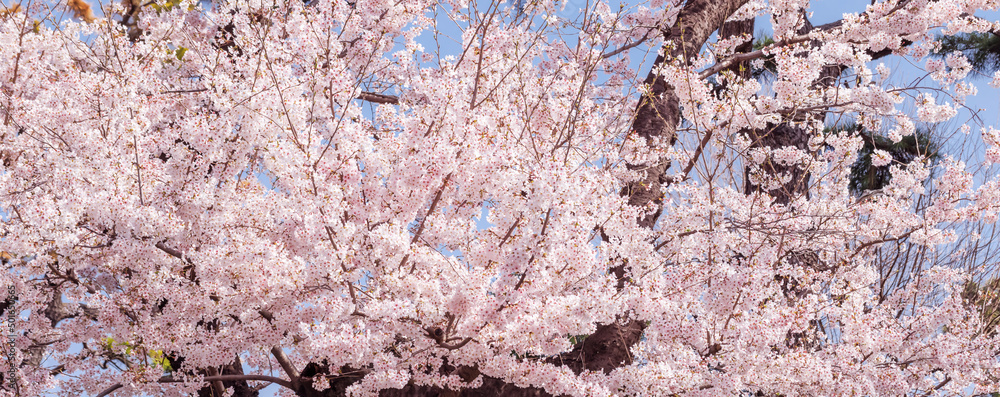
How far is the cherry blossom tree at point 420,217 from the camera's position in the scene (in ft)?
13.4

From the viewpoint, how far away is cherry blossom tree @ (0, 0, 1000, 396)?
4078 mm

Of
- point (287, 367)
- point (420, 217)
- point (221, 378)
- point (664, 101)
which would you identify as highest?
point (664, 101)

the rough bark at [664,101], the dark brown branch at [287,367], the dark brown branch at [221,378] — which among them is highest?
the rough bark at [664,101]

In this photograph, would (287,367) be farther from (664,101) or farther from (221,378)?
(664,101)

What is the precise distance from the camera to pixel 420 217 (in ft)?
18.3

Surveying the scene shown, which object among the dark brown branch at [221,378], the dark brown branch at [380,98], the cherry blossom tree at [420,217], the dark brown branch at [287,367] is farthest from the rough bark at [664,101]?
the dark brown branch at [221,378]

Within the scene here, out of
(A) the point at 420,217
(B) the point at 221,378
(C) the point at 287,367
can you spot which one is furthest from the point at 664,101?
(B) the point at 221,378

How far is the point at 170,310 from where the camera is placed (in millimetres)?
5129

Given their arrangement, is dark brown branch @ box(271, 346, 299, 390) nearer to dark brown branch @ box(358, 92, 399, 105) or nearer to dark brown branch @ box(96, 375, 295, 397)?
dark brown branch @ box(96, 375, 295, 397)

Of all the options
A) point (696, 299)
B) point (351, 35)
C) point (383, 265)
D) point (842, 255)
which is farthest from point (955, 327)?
point (351, 35)

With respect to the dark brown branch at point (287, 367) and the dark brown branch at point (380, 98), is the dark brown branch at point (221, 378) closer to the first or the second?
the dark brown branch at point (287, 367)

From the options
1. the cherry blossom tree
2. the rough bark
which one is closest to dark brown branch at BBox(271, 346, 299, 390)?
the cherry blossom tree

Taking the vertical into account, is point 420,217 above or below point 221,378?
above

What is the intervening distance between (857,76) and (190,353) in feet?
17.9
